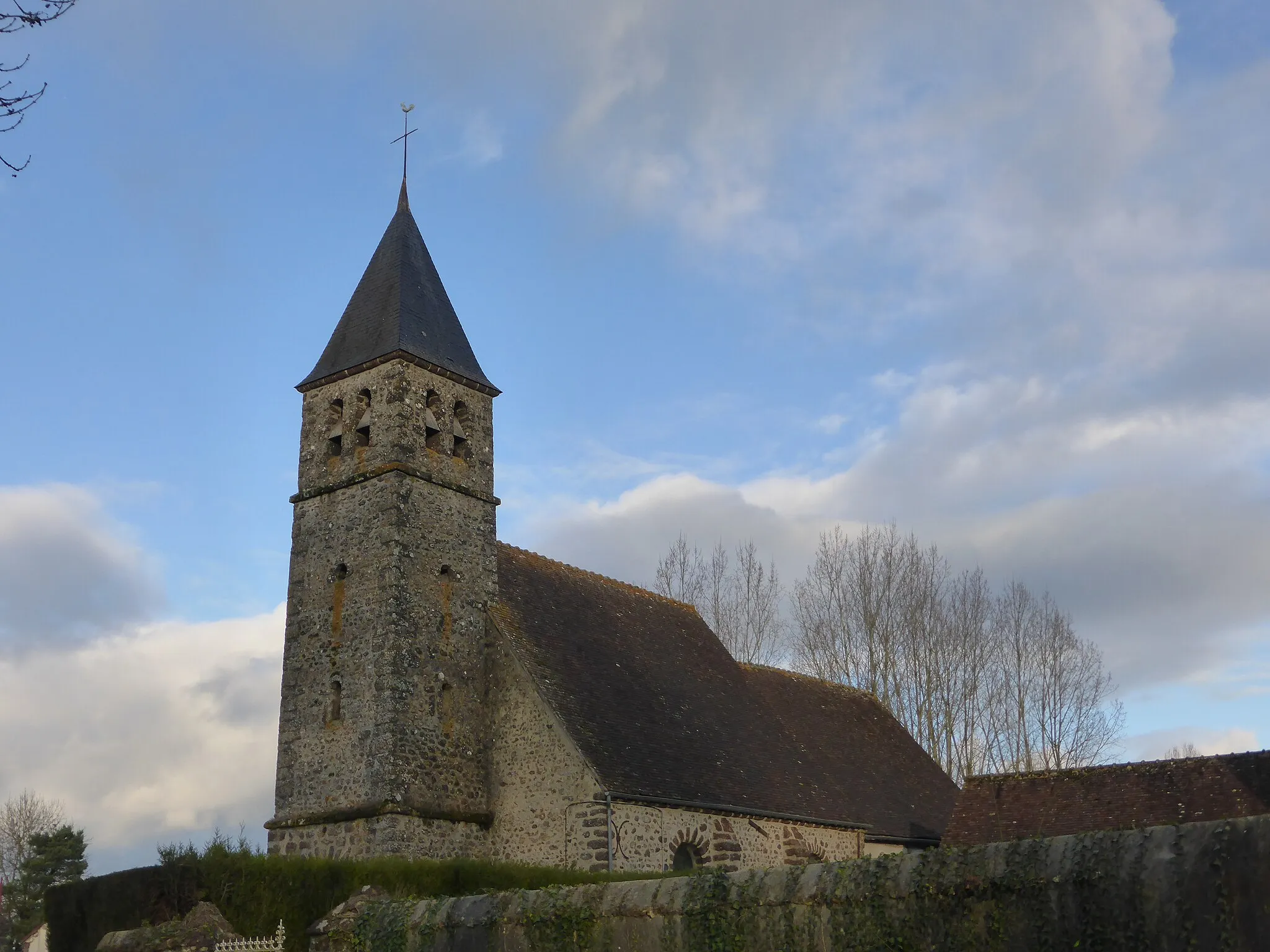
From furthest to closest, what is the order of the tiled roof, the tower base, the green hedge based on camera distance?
the tiled roof
the tower base
the green hedge

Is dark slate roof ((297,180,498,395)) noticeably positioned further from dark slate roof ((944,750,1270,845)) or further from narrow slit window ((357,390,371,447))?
dark slate roof ((944,750,1270,845))

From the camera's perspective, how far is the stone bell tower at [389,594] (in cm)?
1812

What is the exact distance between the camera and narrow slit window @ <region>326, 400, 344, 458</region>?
20.6 m

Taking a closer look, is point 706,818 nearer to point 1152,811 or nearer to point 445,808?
point 445,808

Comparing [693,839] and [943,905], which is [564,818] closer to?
[693,839]

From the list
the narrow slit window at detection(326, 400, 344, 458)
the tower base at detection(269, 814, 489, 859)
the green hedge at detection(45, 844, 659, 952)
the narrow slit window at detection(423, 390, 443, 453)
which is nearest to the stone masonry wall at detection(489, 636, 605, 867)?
the tower base at detection(269, 814, 489, 859)

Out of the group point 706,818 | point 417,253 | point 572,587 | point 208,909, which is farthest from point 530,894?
point 417,253

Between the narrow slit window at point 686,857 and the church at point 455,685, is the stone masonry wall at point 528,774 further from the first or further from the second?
the narrow slit window at point 686,857

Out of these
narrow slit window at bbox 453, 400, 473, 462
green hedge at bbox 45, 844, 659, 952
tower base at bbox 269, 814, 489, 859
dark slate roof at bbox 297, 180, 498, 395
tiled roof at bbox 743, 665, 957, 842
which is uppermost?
dark slate roof at bbox 297, 180, 498, 395

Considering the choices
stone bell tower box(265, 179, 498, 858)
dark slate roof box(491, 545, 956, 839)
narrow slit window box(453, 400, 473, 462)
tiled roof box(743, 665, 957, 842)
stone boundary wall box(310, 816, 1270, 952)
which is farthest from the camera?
tiled roof box(743, 665, 957, 842)

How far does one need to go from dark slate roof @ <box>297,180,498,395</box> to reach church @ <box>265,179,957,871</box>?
5cm

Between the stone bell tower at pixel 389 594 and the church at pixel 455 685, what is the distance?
4cm

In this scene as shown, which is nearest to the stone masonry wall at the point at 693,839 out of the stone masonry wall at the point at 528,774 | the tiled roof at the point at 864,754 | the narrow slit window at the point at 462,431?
the stone masonry wall at the point at 528,774

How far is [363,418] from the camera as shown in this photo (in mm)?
20375
